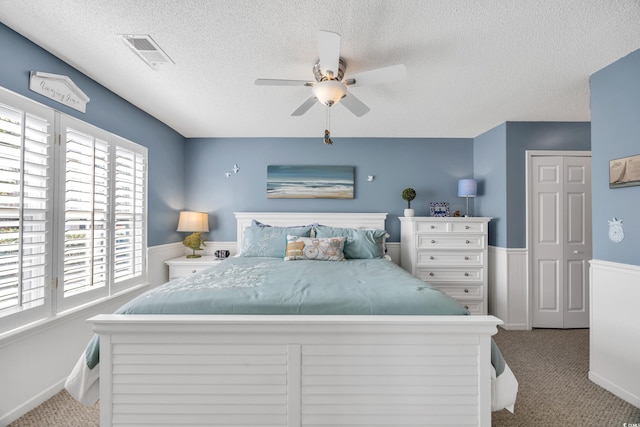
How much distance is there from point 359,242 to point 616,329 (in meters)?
2.15

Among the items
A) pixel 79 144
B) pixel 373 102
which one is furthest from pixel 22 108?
pixel 373 102

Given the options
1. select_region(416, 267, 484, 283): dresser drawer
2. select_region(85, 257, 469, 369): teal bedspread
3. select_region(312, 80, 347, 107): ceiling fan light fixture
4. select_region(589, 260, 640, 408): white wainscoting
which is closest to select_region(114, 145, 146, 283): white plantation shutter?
select_region(85, 257, 469, 369): teal bedspread

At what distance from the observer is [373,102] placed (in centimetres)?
282

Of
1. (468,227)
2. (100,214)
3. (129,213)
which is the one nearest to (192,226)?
(129,213)

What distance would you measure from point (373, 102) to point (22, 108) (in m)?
2.68

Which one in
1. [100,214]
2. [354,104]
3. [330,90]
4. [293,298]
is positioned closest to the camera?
[293,298]

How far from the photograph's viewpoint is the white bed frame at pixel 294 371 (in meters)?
1.39

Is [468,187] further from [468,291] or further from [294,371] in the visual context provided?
[294,371]

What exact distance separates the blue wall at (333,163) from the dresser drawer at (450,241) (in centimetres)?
52

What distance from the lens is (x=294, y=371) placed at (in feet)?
4.58

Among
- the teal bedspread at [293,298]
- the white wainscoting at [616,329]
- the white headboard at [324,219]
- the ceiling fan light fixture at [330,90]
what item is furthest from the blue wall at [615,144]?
the white headboard at [324,219]

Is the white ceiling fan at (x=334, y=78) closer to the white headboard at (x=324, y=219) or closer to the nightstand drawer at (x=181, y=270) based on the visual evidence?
the white headboard at (x=324, y=219)

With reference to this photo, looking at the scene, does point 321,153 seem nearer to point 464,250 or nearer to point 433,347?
point 464,250

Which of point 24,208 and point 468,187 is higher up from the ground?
point 468,187
